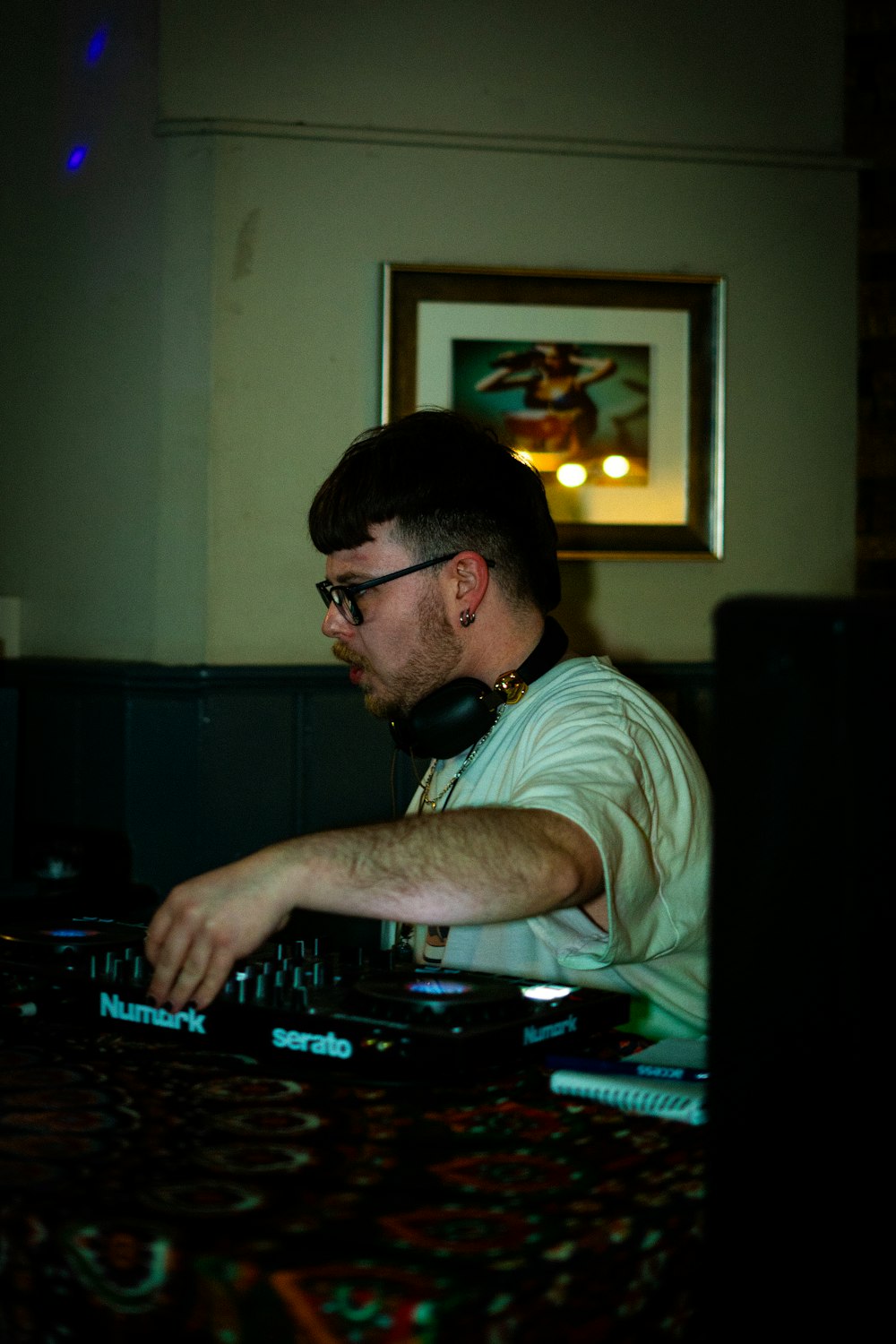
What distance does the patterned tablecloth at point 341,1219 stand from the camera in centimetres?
66

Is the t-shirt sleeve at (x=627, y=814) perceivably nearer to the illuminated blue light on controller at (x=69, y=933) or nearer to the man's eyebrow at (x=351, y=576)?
the man's eyebrow at (x=351, y=576)

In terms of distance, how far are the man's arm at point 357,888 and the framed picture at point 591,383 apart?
6.00 feet

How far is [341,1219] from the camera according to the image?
741 mm

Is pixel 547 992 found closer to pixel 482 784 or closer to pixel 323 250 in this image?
pixel 482 784

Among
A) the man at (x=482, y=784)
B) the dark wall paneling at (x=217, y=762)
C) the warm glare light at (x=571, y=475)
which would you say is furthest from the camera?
the warm glare light at (x=571, y=475)

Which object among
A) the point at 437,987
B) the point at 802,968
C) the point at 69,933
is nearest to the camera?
the point at 802,968

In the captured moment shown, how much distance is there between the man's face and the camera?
5.96ft

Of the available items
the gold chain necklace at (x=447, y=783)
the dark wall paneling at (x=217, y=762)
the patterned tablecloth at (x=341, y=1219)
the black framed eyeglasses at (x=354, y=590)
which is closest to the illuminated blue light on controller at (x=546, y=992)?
the patterned tablecloth at (x=341, y=1219)

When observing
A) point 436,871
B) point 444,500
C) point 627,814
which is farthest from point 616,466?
point 436,871

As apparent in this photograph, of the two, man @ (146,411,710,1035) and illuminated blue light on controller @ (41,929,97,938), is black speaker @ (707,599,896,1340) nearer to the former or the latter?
man @ (146,411,710,1035)

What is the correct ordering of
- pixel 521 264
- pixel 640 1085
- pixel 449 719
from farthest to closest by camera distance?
1. pixel 521 264
2. pixel 449 719
3. pixel 640 1085

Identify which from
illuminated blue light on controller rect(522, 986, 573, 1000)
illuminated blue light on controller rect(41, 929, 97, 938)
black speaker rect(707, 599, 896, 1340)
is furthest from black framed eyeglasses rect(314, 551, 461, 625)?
black speaker rect(707, 599, 896, 1340)

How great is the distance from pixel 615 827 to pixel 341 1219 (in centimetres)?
67

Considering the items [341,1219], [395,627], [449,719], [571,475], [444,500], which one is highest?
[571,475]
